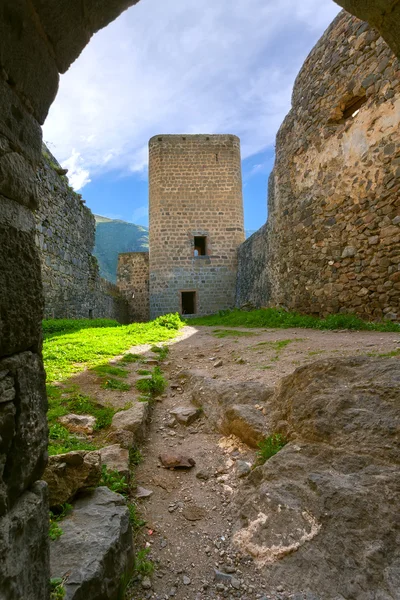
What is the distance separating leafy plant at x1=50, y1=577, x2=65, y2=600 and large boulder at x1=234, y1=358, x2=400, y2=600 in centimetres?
104

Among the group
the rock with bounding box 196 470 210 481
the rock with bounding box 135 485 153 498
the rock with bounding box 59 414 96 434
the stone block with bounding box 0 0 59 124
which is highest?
the stone block with bounding box 0 0 59 124

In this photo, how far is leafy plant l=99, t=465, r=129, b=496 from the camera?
250cm

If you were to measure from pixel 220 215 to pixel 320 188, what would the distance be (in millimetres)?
10683

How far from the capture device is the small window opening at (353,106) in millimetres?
7234

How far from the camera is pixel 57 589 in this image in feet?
5.02

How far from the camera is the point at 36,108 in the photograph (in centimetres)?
162

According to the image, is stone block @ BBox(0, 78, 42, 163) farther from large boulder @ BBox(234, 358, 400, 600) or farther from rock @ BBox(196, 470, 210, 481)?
rock @ BBox(196, 470, 210, 481)

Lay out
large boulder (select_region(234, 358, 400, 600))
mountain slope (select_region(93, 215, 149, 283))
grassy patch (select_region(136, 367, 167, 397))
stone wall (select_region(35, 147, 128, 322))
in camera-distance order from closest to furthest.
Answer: large boulder (select_region(234, 358, 400, 600)) < grassy patch (select_region(136, 367, 167, 397)) < stone wall (select_region(35, 147, 128, 322)) < mountain slope (select_region(93, 215, 149, 283))

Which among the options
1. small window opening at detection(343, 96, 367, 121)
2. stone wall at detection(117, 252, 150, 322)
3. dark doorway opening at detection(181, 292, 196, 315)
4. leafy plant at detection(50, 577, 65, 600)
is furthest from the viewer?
stone wall at detection(117, 252, 150, 322)

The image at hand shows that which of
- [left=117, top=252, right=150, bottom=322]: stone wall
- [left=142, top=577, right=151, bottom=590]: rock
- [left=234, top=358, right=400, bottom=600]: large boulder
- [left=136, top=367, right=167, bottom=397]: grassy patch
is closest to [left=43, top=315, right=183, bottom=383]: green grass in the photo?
[left=136, top=367, right=167, bottom=397]: grassy patch

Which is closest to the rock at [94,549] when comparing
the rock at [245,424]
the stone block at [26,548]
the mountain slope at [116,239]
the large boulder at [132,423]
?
the stone block at [26,548]

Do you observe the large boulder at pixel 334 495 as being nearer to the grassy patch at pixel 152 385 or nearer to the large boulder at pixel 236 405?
the large boulder at pixel 236 405

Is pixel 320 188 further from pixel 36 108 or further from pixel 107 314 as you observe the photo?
pixel 107 314

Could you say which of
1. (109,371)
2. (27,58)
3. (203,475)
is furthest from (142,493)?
(27,58)
